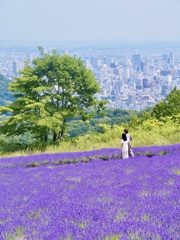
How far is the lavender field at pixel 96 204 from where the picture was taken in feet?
15.0

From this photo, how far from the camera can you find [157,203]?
595cm

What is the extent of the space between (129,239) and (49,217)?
2.11 metres

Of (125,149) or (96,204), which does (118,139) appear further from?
(96,204)

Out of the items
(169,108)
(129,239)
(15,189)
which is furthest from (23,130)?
(129,239)

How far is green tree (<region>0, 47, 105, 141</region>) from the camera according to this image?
26016mm

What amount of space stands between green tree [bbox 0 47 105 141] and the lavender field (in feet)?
47.5

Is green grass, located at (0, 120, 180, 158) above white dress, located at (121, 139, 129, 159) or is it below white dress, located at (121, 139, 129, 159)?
below

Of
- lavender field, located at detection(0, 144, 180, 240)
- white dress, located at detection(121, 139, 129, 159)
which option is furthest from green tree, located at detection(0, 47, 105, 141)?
lavender field, located at detection(0, 144, 180, 240)

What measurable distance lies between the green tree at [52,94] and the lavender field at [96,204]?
1446 centimetres

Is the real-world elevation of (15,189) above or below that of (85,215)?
below

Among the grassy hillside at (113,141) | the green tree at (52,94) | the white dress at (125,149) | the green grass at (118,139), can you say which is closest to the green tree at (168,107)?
the green tree at (52,94)

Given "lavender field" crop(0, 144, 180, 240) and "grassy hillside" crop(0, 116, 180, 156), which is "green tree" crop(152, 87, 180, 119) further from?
"lavender field" crop(0, 144, 180, 240)

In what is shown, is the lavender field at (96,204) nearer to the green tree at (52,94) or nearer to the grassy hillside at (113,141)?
the grassy hillside at (113,141)

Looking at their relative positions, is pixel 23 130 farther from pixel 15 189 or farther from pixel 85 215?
pixel 85 215
